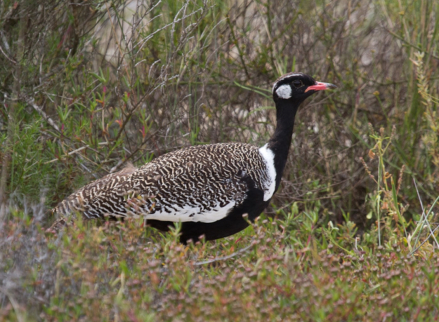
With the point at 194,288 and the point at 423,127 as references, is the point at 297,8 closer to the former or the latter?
the point at 423,127

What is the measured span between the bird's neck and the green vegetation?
0.42 meters

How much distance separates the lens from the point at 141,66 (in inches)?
214

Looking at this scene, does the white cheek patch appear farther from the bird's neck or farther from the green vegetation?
the green vegetation

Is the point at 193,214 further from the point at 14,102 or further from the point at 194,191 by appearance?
the point at 14,102

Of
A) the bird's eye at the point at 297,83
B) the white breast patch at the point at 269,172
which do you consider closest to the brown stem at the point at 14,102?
the white breast patch at the point at 269,172

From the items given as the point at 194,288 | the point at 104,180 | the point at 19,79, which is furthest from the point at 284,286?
the point at 19,79

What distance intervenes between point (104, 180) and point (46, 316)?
5.29 ft

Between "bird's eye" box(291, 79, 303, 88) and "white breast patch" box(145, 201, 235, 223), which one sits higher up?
"bird's eye" box(291, 79, 303, 88)

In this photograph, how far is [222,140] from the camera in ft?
17.7

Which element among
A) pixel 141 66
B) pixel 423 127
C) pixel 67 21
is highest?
pixel 67 21

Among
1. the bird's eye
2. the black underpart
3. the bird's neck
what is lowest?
the black underpart

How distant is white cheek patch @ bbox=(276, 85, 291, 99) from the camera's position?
4582mm

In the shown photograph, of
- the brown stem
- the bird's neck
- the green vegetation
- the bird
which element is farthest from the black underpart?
the brown stem

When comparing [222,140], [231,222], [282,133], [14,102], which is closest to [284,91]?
[282,133]
